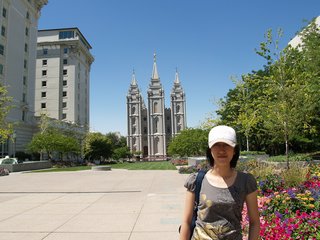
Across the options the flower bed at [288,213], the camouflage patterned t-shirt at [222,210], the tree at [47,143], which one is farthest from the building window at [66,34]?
the camouflage patterned t-shirt at [222,210]

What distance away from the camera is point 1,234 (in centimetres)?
699

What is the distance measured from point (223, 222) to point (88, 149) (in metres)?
67.7

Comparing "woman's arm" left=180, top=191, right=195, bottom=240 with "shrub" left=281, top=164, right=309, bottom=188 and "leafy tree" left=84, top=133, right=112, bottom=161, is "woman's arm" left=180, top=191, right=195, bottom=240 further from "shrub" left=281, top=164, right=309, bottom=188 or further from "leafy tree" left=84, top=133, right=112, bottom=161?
"leafy tree" left=84, top=133, right=112, bottom=161

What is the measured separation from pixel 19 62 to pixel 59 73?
2755 centimetres

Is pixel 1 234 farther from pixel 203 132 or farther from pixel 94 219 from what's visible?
pixel 203 132

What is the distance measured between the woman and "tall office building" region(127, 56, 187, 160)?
408ft

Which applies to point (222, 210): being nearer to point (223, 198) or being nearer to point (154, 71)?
point (223, 198)

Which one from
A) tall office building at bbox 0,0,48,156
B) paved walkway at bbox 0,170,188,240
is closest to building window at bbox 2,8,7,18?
tall office building at bbox 0,0,48,156

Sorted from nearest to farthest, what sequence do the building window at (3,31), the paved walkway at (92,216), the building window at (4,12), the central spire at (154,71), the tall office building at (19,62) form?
the paved walkway at (92,216) < the building window at (3,31) < the tall office building at (19,62) < the building window at (4,12) < the central spire at (154,71)

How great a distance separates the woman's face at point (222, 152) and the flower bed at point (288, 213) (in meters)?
2.39

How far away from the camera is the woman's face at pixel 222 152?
2.77 meters

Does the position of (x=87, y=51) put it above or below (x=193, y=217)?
above

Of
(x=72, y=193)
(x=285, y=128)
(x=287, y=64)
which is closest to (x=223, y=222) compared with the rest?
(x=72, y=193)

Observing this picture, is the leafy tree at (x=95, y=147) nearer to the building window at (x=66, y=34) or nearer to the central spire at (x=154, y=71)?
the building window at (x=66, y=34)
